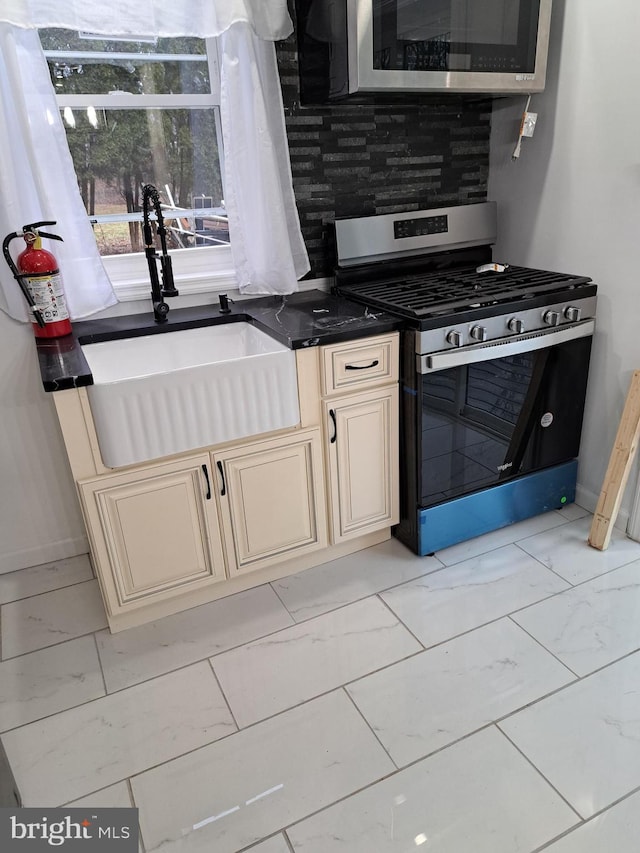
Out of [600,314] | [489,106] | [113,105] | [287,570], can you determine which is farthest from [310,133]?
[287,570]

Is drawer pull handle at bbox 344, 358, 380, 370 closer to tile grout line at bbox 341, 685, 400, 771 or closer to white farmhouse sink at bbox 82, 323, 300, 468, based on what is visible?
white farmhouse sink at bbox 82, 323, 300, 468

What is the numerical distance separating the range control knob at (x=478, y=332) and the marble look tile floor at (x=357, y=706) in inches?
32.3

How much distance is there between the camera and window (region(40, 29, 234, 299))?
Answer: 203 cm

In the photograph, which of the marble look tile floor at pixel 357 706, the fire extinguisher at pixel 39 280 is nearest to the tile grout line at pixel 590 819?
the marble look tile floor at pixel 357 706

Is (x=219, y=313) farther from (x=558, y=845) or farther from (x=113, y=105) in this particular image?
(x=558, y=845)

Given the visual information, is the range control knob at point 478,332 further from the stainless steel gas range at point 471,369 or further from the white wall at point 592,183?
the white wall at point 592,183

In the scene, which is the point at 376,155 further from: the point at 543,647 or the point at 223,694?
the point at 223,694

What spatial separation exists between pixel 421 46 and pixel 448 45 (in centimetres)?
11

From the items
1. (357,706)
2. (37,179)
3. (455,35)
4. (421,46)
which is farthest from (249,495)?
(455,35)

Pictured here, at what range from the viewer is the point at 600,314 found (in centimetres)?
230

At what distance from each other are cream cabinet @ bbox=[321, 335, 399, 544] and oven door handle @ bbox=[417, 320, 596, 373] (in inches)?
5.2

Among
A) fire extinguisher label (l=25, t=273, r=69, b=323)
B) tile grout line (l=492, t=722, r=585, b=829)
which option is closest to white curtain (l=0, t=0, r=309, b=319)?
fire extinguisher label (l=25, t=273, r=69, b=323)

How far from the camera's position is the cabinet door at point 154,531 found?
1.81 meters

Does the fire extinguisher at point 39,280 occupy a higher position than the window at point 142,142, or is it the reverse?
the window at point 142,142
